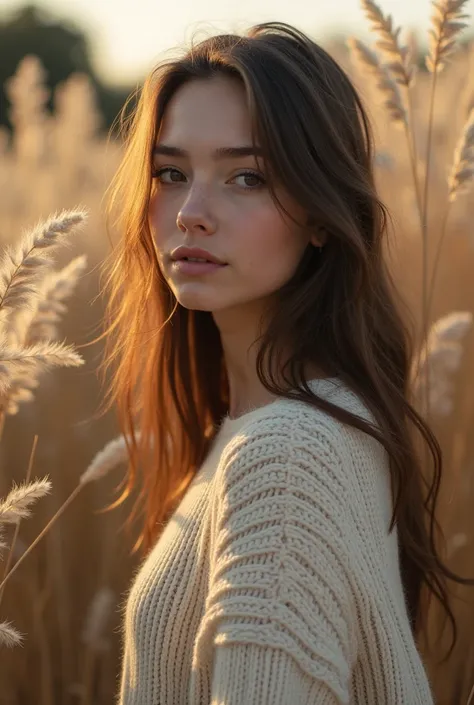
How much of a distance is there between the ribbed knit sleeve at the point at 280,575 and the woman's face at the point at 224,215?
9.8 inches

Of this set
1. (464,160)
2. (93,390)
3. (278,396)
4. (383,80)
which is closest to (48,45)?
(93,390)

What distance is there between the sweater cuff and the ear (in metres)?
0.61

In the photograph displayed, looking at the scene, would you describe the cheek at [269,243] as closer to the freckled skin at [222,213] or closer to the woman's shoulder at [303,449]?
the freckled skin at [222,213]

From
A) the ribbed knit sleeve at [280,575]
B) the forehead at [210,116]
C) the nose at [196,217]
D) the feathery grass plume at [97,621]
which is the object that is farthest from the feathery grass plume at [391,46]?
the feathery grass plume at [97,621]

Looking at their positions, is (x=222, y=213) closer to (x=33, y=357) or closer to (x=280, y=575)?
(x=33, y=357)

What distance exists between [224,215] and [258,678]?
0.61 metres

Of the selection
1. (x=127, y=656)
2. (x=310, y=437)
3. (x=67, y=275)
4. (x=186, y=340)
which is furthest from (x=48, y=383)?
(x=310, y=437)

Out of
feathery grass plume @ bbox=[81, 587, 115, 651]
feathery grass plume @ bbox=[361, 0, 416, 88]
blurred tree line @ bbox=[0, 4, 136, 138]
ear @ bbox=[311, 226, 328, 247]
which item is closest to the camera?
ear @ bbox=[311, 226, 328, 247]

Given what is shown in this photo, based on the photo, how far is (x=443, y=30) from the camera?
1585 millimetres

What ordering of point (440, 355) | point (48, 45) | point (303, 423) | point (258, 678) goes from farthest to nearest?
point (48, 45), point (440, 355), point (303, 423), point (258, 678)

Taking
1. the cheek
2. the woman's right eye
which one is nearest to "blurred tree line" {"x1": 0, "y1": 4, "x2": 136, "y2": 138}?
the woman's right eye

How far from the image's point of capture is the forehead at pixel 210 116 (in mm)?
1371

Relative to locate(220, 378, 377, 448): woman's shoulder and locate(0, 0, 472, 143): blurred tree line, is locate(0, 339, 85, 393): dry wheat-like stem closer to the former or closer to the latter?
locate(220, 378, 377, 448): woman's shoulder

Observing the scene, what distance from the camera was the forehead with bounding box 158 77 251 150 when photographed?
137 cm
